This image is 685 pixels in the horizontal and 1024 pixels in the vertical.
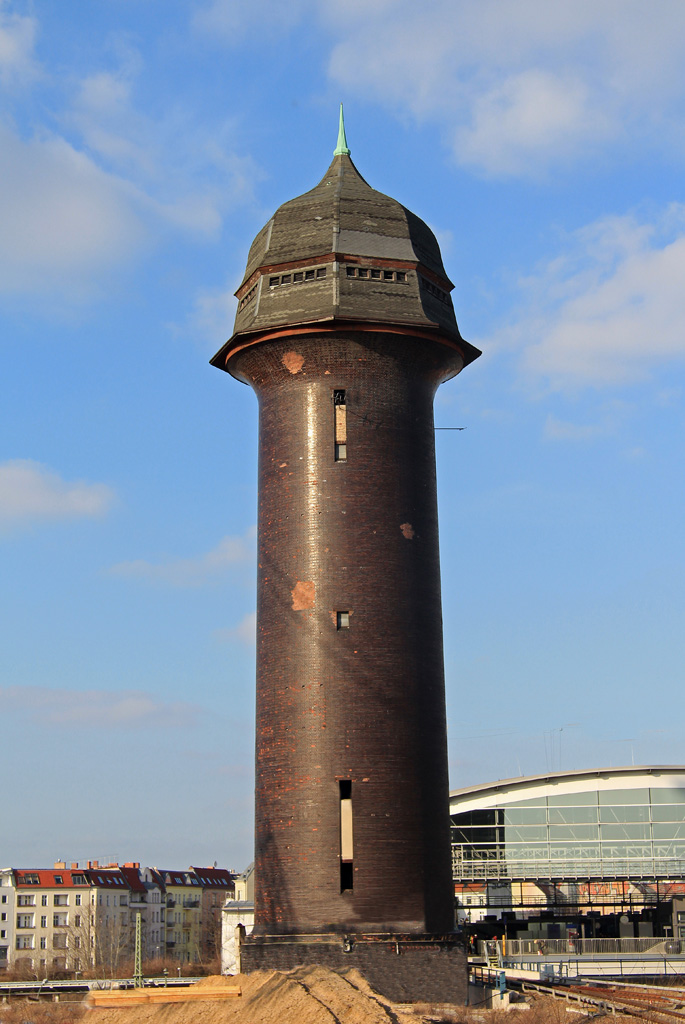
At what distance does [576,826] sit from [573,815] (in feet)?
1.51

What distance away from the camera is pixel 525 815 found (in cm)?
5066

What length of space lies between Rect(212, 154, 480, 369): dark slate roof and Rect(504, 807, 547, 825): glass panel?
26706mm

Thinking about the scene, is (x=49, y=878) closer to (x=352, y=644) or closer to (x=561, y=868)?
(x=561, y=868)

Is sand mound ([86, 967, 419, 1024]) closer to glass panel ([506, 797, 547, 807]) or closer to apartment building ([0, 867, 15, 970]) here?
glass panel ([506, 797, 547, 807])

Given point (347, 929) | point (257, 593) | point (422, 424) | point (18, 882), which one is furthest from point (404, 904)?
point (18, 882)

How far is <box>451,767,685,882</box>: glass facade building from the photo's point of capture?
1927 inches

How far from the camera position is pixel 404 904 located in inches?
950

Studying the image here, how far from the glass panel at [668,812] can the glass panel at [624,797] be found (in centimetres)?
51

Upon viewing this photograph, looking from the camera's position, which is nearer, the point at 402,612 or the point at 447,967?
the point at 447,967

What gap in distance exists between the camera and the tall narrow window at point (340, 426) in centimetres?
2650

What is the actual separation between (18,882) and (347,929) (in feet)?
237

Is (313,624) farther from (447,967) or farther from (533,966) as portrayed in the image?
(533,966)

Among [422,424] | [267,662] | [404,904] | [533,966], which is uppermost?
[422,424]

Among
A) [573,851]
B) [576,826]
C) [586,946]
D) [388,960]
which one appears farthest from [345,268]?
[573,851]
